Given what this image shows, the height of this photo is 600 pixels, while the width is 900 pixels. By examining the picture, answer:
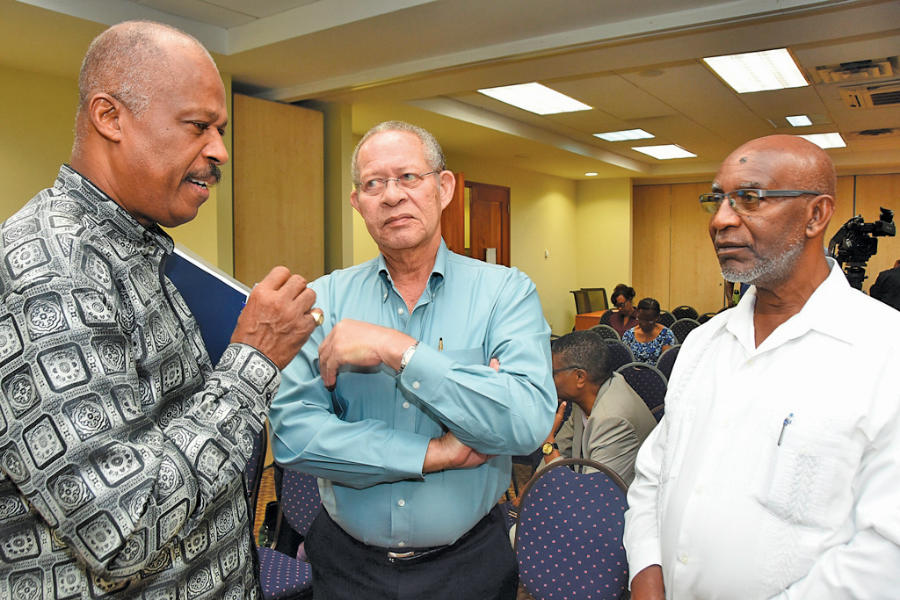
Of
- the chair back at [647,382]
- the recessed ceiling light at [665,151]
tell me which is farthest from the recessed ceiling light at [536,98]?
the chair back at [647,382]

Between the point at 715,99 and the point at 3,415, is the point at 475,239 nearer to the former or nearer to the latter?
the point at 715,99

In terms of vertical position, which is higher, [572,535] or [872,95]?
[872,95]

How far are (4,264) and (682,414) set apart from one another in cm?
141

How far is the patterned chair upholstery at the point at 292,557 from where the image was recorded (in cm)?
236

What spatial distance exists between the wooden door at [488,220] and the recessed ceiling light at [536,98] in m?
2.52

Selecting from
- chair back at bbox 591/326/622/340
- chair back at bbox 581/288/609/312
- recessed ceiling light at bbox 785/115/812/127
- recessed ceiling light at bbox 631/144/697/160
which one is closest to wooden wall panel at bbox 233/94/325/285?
chair back at bbox 591/326/622/340

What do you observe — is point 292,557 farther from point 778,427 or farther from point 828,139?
point 828,139

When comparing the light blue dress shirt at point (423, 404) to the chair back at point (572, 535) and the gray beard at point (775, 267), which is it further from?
the chair back at point (572, 535)

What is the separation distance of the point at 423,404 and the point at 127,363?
0.64 meters

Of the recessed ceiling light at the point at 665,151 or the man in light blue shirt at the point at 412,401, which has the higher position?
the recessed ceiling light at the point at 665,151

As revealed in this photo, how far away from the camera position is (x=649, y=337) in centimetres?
593

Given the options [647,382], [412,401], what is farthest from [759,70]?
[412,401]

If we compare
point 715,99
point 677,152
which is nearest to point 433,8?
point 715,99

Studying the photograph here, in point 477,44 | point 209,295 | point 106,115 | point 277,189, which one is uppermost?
point 477,44
